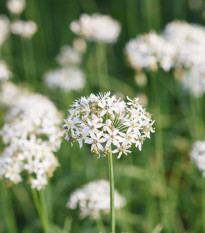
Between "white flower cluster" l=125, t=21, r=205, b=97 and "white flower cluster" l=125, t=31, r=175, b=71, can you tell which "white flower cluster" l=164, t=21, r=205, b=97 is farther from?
"white flower cluster" l=125, t=31, r=175, b=71

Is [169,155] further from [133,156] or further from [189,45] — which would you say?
[189,45]

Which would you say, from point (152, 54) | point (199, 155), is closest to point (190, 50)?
point (152, 54)

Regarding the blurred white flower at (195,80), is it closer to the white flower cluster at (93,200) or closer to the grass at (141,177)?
the grass at (141,177)

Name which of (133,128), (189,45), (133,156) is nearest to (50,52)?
(133,156)

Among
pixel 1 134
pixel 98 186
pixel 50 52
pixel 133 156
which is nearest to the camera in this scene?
pixel 1 134

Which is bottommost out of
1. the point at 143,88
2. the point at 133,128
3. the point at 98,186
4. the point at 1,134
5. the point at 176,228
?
the point at 176,228

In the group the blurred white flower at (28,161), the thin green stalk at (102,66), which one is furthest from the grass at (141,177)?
the blurred white flower at (28,161)

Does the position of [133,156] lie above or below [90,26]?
below
